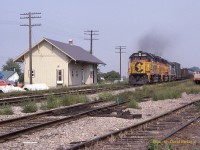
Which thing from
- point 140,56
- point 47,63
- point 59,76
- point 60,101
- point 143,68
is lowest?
point 60,101

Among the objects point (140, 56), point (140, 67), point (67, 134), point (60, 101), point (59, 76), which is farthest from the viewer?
point (59, 76)

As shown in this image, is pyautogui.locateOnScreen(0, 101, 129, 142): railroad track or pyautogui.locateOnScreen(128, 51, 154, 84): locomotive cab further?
pyautogui.locateOnScreen(128, 51, 154, 84): locomotive cab

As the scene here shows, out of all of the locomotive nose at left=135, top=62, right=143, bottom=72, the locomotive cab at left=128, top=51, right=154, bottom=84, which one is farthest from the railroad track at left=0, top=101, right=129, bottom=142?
the locomotive nose at left=135, top=62, right=143, bottom=72

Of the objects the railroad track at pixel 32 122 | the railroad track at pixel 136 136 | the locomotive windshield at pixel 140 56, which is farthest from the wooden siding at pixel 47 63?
the railroad track at pixel 136 136

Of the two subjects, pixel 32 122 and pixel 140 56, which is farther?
pixel 140 56

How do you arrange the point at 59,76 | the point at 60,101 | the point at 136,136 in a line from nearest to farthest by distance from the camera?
the point at 136,136, the point at 60,101, the point at 59,76

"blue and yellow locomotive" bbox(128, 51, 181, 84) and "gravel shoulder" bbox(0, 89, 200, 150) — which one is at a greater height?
"blue and yellow locomotive" bbox(128, 51, 181, 84)

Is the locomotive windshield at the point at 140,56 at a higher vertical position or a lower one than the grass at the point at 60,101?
higher

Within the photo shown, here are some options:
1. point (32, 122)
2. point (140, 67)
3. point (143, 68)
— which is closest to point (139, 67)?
point (140, 67)

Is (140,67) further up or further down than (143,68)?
further up

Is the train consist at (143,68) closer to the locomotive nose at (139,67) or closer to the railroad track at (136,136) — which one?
the locomotive nose at (139,67)

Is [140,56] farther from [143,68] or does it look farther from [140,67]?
[143,68]

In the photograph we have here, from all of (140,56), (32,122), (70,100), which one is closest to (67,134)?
(32,122)

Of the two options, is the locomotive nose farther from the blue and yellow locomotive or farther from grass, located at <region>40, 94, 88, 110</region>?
grass, located at <region>40, 94, 88, 110</region>
